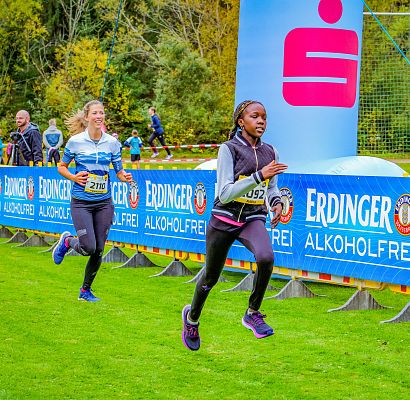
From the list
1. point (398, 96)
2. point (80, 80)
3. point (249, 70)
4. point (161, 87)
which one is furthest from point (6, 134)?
point (249, 70)

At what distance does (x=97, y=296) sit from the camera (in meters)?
12.7

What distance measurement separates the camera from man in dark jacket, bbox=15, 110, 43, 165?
18.8 meters

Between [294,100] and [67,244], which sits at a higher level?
[294,100]

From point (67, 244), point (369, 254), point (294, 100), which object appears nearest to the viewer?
point (369, 254)

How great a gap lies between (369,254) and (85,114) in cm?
354

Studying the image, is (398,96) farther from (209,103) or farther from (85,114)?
(209,103)

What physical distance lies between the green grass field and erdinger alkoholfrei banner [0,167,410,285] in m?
0.59

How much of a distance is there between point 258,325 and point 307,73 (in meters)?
7.15

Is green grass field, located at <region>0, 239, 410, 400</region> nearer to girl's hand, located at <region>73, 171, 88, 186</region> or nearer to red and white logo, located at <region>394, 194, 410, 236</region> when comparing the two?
→ red and white logo, located at <region>394, 194, 410, 236</region>

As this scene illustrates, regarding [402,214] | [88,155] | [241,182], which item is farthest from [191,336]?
[88,155]

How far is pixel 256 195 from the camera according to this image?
314 inches

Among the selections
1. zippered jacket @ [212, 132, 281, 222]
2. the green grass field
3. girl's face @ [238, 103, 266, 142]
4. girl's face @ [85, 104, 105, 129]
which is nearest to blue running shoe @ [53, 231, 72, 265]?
the green grass field

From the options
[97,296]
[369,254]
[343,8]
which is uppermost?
[343,8]

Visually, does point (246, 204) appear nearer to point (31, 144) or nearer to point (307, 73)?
point (307, 73)
